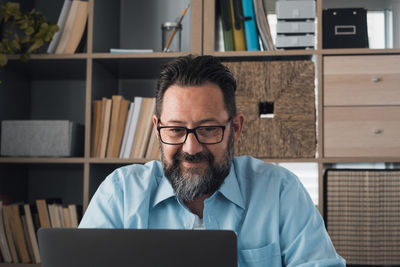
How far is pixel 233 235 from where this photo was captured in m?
0.72

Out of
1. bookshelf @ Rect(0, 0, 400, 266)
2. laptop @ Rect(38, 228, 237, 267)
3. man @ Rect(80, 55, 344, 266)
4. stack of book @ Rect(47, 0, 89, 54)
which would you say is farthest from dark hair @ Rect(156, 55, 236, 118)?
stack of book @ Rect(47, 0, 89, 54)

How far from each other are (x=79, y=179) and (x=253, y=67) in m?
1.12

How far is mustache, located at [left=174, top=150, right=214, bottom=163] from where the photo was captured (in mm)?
1171

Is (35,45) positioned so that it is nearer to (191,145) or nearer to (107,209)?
(107,209)

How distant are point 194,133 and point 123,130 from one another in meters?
0.91

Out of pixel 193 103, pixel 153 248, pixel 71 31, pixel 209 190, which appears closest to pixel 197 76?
pixel 193 103

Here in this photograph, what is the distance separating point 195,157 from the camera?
3.87 ft

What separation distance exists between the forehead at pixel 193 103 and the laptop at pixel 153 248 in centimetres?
48

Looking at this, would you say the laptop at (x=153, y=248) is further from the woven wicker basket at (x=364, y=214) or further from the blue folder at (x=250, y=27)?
the blue folder at (x=250, y=27)

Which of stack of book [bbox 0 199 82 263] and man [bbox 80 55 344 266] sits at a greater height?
man [bbox 80 55 344 266]

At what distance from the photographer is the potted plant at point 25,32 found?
6.43 ft

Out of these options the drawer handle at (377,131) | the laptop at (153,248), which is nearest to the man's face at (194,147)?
the laptop at (153,248)

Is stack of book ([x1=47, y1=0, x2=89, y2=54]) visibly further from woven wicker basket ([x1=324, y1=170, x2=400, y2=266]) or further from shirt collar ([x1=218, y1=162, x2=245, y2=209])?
woven wicker basket ([x1=324, y1=170, x2=400, y2=266])

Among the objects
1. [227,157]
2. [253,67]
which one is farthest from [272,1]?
[227,157]
